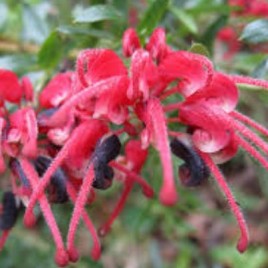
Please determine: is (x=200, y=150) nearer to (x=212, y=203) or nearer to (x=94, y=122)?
(x=94, y=122)

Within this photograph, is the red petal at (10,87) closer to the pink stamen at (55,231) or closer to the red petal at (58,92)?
the red petal at (58,92)

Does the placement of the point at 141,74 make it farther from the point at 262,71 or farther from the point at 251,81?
the point at 262,71

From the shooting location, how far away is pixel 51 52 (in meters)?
1.87

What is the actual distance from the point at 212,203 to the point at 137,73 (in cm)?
227

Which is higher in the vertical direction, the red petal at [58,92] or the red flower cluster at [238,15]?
the red petal at [58,92]

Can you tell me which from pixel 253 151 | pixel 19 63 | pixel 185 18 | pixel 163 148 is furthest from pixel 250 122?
pixel 19 63

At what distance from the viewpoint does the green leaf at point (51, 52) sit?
6.01 feet

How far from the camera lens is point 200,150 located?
1.44 metres

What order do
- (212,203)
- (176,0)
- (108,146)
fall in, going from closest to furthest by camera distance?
(108,146) < (176,0) < (212,203)

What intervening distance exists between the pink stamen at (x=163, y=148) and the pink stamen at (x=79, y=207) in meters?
0.17

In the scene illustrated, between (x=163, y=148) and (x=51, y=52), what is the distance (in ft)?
2.54

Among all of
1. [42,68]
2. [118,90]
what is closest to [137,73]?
[118,90]

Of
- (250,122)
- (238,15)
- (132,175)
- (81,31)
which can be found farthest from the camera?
(238,15)

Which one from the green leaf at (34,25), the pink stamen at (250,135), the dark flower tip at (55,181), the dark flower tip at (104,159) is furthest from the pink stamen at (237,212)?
the green leaf at (34,25)
